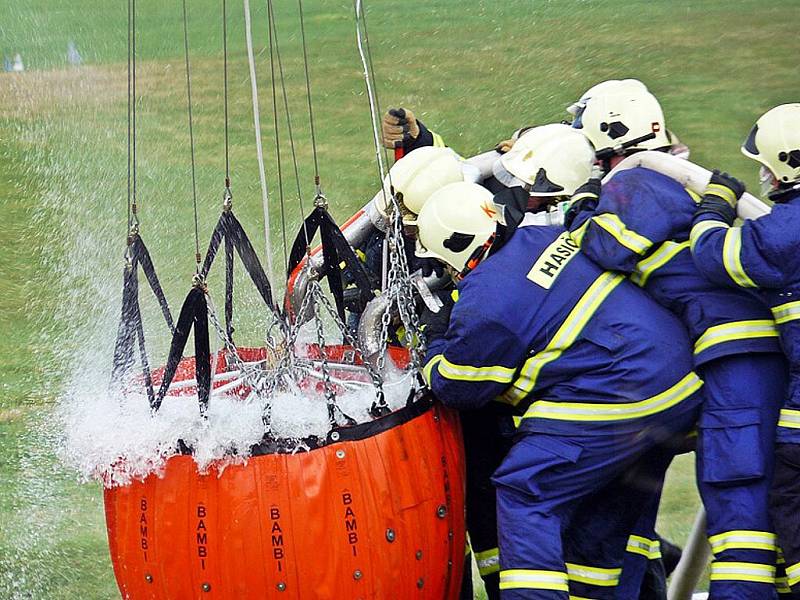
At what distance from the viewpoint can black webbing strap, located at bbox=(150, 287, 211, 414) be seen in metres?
3.49

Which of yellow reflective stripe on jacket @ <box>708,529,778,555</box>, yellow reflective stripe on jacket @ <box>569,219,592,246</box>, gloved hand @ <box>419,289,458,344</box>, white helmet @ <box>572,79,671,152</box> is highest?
white helmet @ <box>572,79,671,152</box>

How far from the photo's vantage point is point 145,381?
3738 mm

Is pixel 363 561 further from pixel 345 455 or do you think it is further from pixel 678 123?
pixel 678 123

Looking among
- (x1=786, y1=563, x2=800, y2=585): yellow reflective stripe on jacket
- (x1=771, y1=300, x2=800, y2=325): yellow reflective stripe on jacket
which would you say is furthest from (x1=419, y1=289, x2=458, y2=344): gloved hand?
(x1=786, y1=563, x2=800, y2=585): yellow reflective stripe on jacket

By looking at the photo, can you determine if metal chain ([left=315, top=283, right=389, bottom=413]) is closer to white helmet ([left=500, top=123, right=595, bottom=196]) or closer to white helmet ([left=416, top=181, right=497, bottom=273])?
white helmet ([left=416, top=181, right=497, bottom=273])

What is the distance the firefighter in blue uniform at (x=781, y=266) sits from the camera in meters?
3.50

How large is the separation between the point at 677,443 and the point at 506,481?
644mm

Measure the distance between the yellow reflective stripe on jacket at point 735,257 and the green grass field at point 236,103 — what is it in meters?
2.93

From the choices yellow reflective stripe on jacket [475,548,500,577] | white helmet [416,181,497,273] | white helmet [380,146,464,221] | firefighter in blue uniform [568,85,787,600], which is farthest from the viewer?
white helmet [380,146,464,221]

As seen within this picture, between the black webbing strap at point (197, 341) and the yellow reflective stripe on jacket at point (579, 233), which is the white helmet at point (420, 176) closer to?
the yellow reflective stripe on jacket at point (579, 233)

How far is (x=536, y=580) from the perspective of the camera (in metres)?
3.59

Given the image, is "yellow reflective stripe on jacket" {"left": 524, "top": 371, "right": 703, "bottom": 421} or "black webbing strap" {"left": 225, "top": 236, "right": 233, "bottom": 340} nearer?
"yellow reflective stripe on jacket" {"left": 524, "top": 371, "right": 703, "bottom": 421}

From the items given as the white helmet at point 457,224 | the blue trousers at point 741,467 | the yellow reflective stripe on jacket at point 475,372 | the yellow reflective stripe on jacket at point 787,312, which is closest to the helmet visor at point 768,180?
the yellow reflective stripe on jacket at point 787,312

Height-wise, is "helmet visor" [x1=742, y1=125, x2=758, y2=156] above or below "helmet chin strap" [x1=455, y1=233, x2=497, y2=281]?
above
